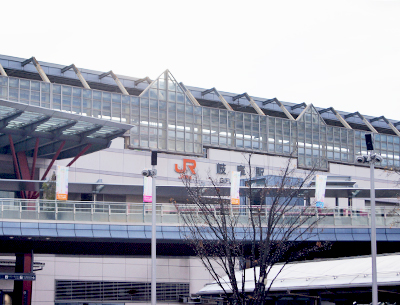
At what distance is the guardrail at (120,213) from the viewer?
117 feet

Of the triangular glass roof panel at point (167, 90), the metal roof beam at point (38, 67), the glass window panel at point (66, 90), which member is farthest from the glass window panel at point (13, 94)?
the triangular glass roof panel at point (167, 90)

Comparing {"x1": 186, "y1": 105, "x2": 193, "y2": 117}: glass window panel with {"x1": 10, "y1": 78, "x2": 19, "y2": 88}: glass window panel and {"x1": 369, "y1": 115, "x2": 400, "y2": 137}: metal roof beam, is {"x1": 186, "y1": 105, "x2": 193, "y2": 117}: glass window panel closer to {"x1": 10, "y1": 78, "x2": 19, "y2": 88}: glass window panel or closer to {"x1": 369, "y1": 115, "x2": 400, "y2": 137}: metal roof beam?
{"x1": 10, "y1": 78, "x2": 19, "y2": 88}: glass window panel

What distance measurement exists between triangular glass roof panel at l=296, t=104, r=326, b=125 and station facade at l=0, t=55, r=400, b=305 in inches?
6.5

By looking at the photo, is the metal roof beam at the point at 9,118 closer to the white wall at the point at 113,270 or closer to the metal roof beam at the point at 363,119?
the white wall at the point at 113,270

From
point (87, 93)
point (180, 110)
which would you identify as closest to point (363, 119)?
point (180, 110)

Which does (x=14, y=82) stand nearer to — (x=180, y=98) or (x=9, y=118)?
(x=9, y=118)

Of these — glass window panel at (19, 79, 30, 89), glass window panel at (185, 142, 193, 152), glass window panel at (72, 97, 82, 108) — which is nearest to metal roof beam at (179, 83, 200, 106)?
glass window panel at (185, 142, 193, 152)

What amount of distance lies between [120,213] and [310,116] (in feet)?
173

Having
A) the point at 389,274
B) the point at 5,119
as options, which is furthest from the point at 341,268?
the point at 5,119

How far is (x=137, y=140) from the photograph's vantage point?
226 ft

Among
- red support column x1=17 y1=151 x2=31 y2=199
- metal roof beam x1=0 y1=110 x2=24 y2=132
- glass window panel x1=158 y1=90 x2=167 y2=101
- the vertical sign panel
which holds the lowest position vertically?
the vertical sign panel

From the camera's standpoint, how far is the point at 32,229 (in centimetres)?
3562

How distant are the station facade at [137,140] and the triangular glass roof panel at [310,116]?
165 mm

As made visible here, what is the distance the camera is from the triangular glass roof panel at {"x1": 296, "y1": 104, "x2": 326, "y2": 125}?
83.8m
